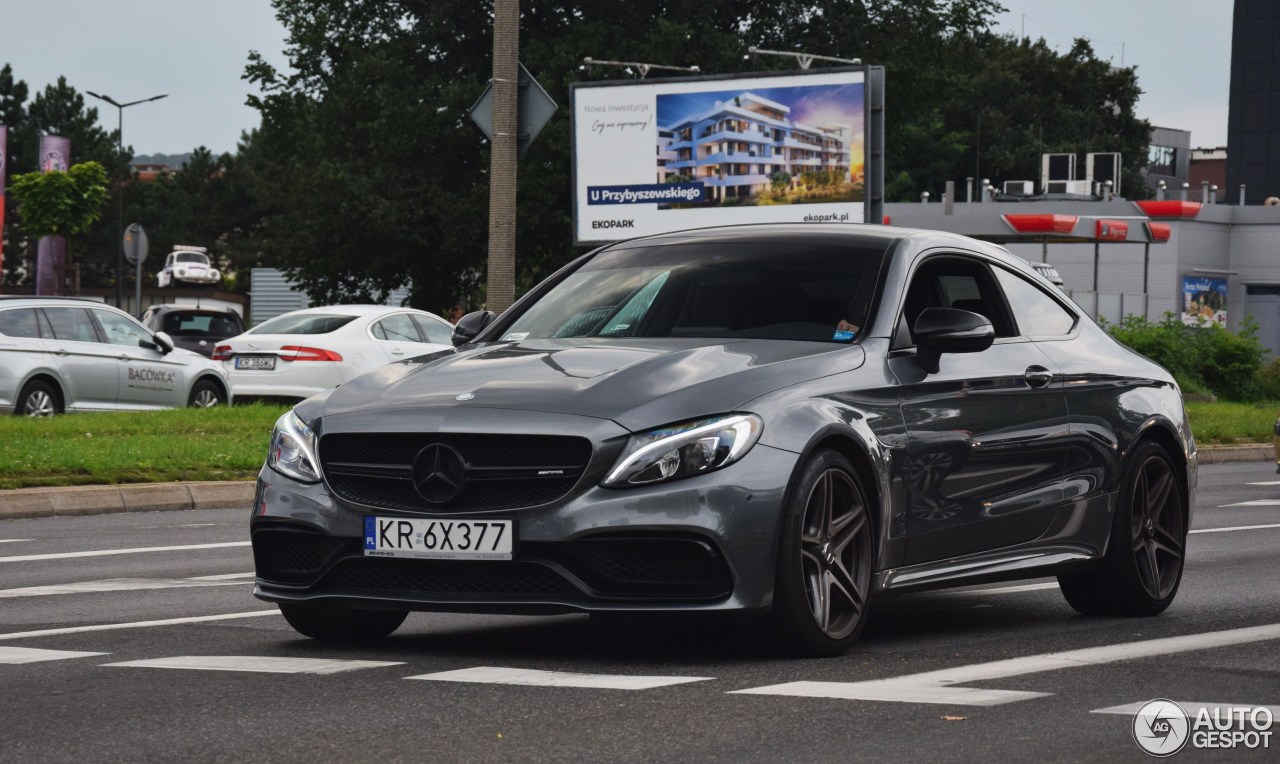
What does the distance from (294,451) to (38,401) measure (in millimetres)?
16754

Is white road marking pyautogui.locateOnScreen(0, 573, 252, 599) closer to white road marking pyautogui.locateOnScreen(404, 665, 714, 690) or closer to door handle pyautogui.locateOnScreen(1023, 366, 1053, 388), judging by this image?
white road marking pyautogui.locateOnScreen(404, 665, 714, 690)

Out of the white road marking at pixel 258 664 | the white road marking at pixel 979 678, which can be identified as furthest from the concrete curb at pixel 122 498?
the white road marking at pixel 979 678

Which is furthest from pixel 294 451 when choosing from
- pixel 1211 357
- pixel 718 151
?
pixel 1211 357

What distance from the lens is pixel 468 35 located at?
153 ft

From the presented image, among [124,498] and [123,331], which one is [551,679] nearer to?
[124,498]

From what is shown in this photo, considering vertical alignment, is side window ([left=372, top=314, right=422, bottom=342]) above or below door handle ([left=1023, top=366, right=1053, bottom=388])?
below

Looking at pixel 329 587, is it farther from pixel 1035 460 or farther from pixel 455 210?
pixel 455 210

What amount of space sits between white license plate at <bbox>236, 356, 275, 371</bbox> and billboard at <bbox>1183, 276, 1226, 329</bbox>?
47.6 m

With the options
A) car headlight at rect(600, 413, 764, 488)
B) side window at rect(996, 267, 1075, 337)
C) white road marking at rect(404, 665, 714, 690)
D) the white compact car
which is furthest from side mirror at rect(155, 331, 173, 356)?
the white compact car

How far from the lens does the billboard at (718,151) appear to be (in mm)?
32875

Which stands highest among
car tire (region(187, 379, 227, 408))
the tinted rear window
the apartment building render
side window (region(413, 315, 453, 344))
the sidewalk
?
the apartment building render

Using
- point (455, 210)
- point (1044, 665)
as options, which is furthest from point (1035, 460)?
point (455, 210)

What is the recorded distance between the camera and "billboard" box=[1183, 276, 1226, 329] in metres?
68.0

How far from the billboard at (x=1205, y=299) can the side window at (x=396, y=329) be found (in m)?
45.8
